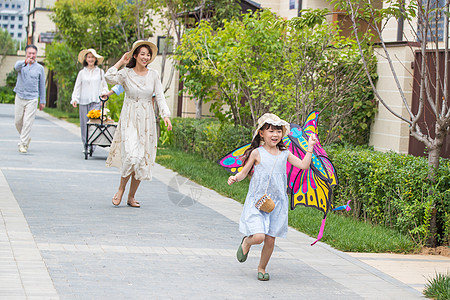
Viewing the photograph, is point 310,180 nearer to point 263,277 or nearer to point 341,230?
point 263,277

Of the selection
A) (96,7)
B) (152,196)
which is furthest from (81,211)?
(96,7)

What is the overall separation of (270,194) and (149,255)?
4.30 feet

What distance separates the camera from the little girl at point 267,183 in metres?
6.30

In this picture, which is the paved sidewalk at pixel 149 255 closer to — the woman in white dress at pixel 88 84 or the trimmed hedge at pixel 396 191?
the trimmed hedge at pixel 396 191

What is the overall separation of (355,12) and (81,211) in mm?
3962

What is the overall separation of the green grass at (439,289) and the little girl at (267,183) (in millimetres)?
1247

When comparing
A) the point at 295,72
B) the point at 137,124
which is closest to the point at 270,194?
the point at 137,124

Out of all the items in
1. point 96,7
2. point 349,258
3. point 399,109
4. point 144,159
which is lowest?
point 349,258

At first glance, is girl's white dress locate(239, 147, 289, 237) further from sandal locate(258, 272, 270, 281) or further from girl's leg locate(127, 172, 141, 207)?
girl's leg locate(127, 172, 141, 207)

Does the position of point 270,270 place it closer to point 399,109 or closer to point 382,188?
point 382,188

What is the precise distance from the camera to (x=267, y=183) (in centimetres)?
635

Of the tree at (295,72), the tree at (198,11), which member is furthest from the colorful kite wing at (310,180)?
the tree at (198,11)

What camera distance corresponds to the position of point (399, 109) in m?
11.9

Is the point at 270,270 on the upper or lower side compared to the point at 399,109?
lower
